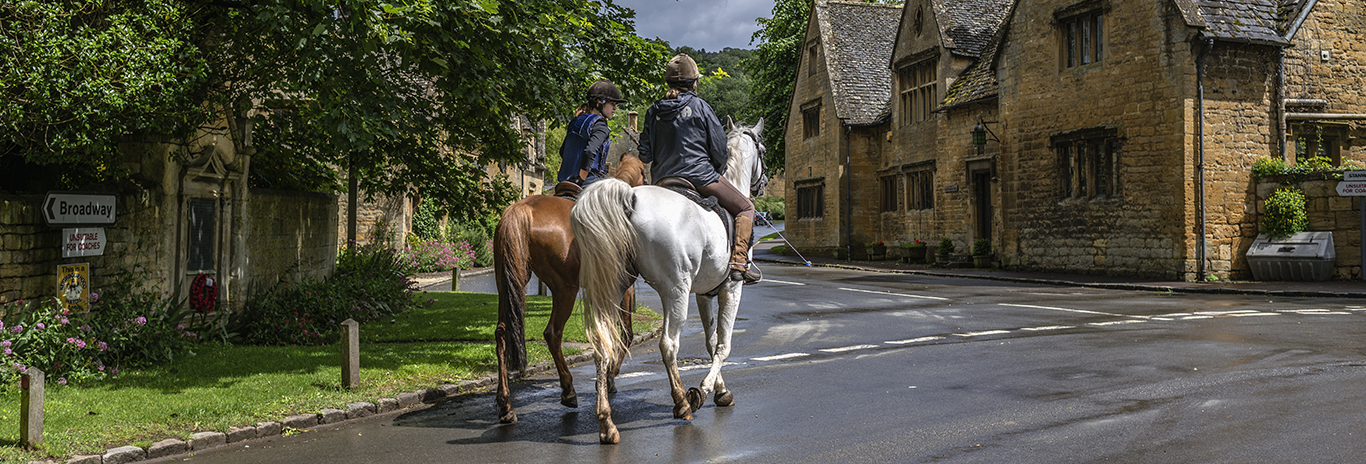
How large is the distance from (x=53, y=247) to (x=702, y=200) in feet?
20.9

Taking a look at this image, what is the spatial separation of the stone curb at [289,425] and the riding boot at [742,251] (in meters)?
1.92

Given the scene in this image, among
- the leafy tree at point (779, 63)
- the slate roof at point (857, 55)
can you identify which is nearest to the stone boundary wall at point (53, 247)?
the slate roof at point (857, 55)

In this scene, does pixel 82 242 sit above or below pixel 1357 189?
below

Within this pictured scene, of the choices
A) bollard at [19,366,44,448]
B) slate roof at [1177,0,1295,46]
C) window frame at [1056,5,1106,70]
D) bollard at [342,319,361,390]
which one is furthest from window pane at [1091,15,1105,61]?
bollard at [19,366,44,448]

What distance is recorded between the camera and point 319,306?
1237cm

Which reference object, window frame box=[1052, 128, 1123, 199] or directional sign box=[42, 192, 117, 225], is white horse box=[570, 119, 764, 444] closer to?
directional sign box=[42, 192, 117, 225]

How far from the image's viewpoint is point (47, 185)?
971cm

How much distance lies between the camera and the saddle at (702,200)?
7.10m

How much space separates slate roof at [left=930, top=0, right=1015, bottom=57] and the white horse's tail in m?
27.7

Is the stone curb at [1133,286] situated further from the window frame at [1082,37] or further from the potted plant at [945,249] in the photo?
the window frame at [1082,37]

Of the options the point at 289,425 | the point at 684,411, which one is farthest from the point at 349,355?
the point at 684,411

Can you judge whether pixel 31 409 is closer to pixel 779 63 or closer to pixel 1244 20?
pixel 1244 20

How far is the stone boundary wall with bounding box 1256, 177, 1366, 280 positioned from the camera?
20.2 m

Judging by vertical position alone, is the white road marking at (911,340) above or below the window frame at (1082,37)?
below
